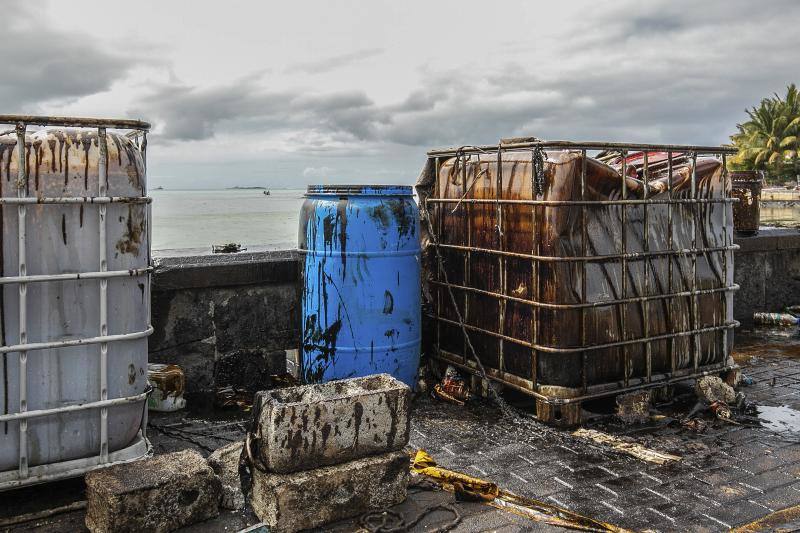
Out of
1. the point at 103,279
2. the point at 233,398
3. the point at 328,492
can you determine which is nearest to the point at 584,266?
the point at 328,492

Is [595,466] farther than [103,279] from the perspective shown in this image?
Yes

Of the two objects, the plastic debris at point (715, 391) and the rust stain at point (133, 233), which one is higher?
the rust stain at point (133, 233)

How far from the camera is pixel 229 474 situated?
4.07m

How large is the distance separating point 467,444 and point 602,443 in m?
1.01

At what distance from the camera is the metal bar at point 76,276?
151 inches

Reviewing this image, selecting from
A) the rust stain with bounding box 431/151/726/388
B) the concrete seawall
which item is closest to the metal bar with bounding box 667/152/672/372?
the rust stain with bounding box 431/151/726/388

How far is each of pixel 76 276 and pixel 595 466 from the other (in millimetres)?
3556

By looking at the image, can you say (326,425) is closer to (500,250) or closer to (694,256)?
(500,250)

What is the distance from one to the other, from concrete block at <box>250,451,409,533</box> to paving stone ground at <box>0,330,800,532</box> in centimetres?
10

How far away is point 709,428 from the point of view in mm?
5383

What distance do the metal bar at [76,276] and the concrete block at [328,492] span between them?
1.45 metres

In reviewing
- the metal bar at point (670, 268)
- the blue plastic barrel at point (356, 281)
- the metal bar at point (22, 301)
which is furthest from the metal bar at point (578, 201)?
the metal bar at point (22, 301)

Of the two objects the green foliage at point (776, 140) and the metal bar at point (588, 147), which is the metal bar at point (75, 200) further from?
the green foliage at point (776, 140)

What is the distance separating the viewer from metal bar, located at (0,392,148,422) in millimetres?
3889
